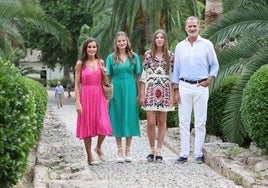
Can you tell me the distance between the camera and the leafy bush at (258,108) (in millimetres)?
7262

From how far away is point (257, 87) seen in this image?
740cm

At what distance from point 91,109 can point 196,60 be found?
156 centimetres

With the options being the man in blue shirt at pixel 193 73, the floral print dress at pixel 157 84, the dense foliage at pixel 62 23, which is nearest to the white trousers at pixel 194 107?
the man in blue shirt at pixel 193 73

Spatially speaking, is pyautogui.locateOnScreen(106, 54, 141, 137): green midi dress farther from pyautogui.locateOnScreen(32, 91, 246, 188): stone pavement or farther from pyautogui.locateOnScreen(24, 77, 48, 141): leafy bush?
pyautogui.locateOnScreen(24, 77, 48, 141): leafy bush

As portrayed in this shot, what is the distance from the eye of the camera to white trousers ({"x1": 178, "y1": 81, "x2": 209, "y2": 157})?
7.86 metres

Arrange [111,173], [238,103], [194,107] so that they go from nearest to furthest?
[111,173], [194,107], [238,103]

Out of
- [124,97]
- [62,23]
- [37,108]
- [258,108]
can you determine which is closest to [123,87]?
[124,97]

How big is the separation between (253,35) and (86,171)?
4292 mm

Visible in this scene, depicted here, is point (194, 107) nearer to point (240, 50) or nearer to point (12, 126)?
point (240, 50)

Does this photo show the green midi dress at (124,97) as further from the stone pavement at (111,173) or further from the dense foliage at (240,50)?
the dense foliage at (240,50)

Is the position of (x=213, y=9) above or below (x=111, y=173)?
above

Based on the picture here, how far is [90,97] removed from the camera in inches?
318

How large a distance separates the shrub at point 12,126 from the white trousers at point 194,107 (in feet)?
10.3

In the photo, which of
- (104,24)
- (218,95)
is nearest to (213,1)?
(218,95)
